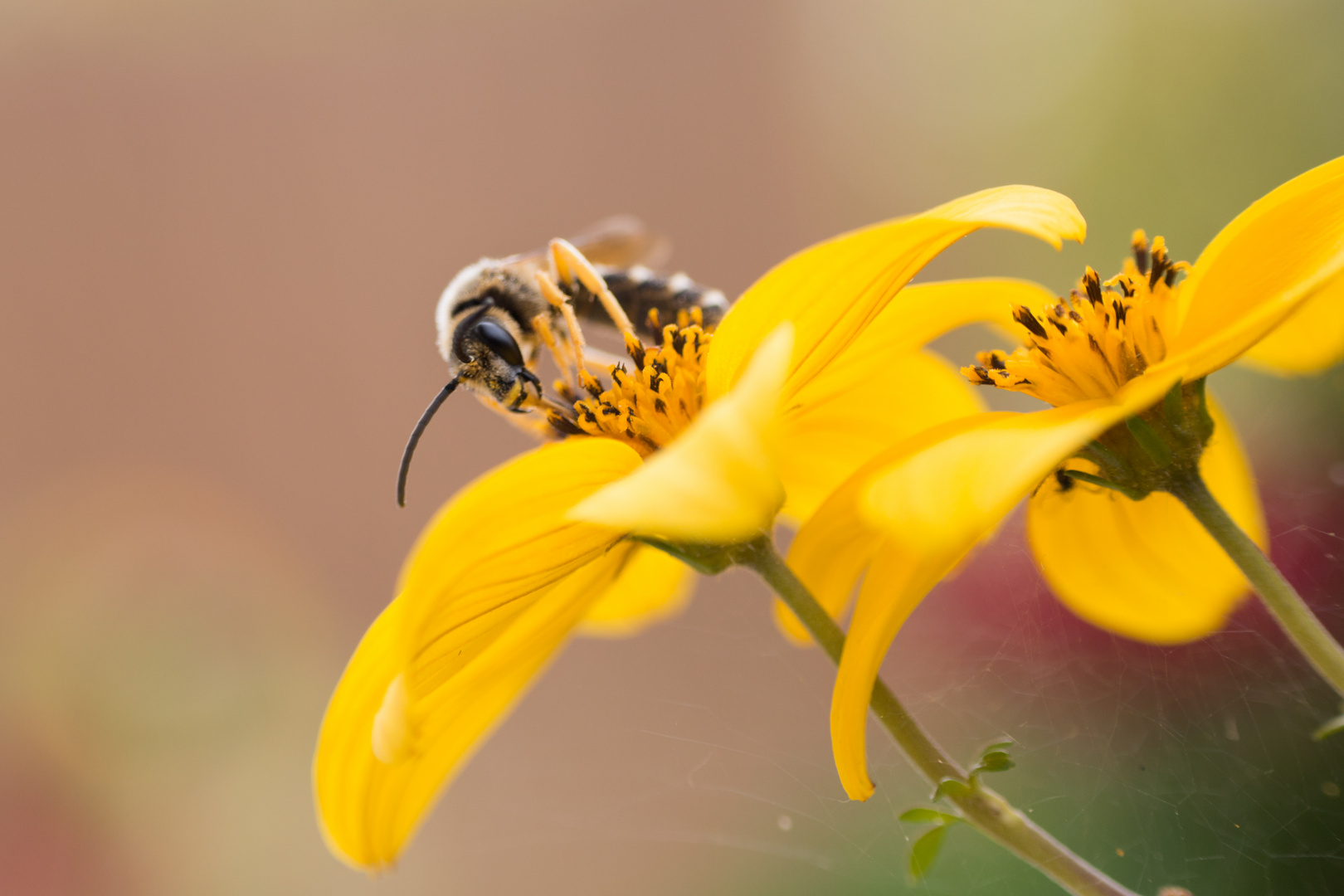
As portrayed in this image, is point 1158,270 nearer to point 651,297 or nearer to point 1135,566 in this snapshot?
point 1135,566

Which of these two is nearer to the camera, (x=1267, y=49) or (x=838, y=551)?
(x=838, y=551)

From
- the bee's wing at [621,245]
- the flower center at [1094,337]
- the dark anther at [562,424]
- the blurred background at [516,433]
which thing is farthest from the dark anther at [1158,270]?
the bee's wing at [621,245]

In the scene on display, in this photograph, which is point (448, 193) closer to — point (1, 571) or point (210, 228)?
point (210, 228)

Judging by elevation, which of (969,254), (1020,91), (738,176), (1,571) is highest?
(1020,91)

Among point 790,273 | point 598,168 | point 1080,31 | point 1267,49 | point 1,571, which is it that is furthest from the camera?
point 598,168

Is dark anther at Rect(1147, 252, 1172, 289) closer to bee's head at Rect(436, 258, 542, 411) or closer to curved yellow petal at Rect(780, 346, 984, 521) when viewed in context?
curved yellow petal at Rect(780, 346, 984, 521)

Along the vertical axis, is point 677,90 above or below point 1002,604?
above

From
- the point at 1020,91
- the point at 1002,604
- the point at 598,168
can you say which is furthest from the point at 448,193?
the point at 1002,604

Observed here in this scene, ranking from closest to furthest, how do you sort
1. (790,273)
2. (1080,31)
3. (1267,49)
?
(790,273) → (1267,49) → (1080,31)
